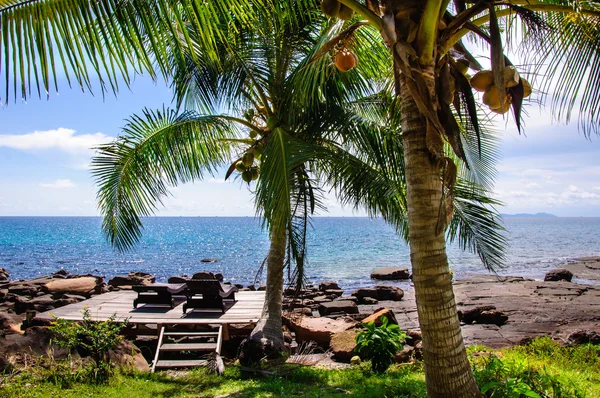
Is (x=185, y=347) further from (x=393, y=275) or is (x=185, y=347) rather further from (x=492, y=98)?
(x=393, y=275)

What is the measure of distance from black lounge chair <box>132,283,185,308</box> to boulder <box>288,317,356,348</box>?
280cm

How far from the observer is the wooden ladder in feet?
26.3

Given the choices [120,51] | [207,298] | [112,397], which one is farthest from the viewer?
[207,298]

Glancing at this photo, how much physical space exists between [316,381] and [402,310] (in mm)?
9820

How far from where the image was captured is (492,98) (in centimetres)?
326

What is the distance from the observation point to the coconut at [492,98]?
10.6 feet

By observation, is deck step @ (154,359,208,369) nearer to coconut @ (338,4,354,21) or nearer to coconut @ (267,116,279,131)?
coconut @ (267,116,279,131)

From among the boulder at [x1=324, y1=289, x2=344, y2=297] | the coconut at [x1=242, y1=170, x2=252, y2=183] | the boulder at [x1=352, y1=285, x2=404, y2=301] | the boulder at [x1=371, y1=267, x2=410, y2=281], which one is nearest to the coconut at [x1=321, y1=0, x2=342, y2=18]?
the coconut at [x1=242, y1=170, x2=252, y2=183]

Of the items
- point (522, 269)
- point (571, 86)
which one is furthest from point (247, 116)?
point (522, 269)

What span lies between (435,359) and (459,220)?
3237 mm

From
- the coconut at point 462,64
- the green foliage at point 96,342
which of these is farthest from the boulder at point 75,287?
the coconut at point 462,64

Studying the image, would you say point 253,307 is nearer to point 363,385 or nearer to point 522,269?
point 363,385

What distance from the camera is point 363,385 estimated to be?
6484 mm

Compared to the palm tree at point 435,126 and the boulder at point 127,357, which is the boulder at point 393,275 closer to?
the boulder at point 127,357
